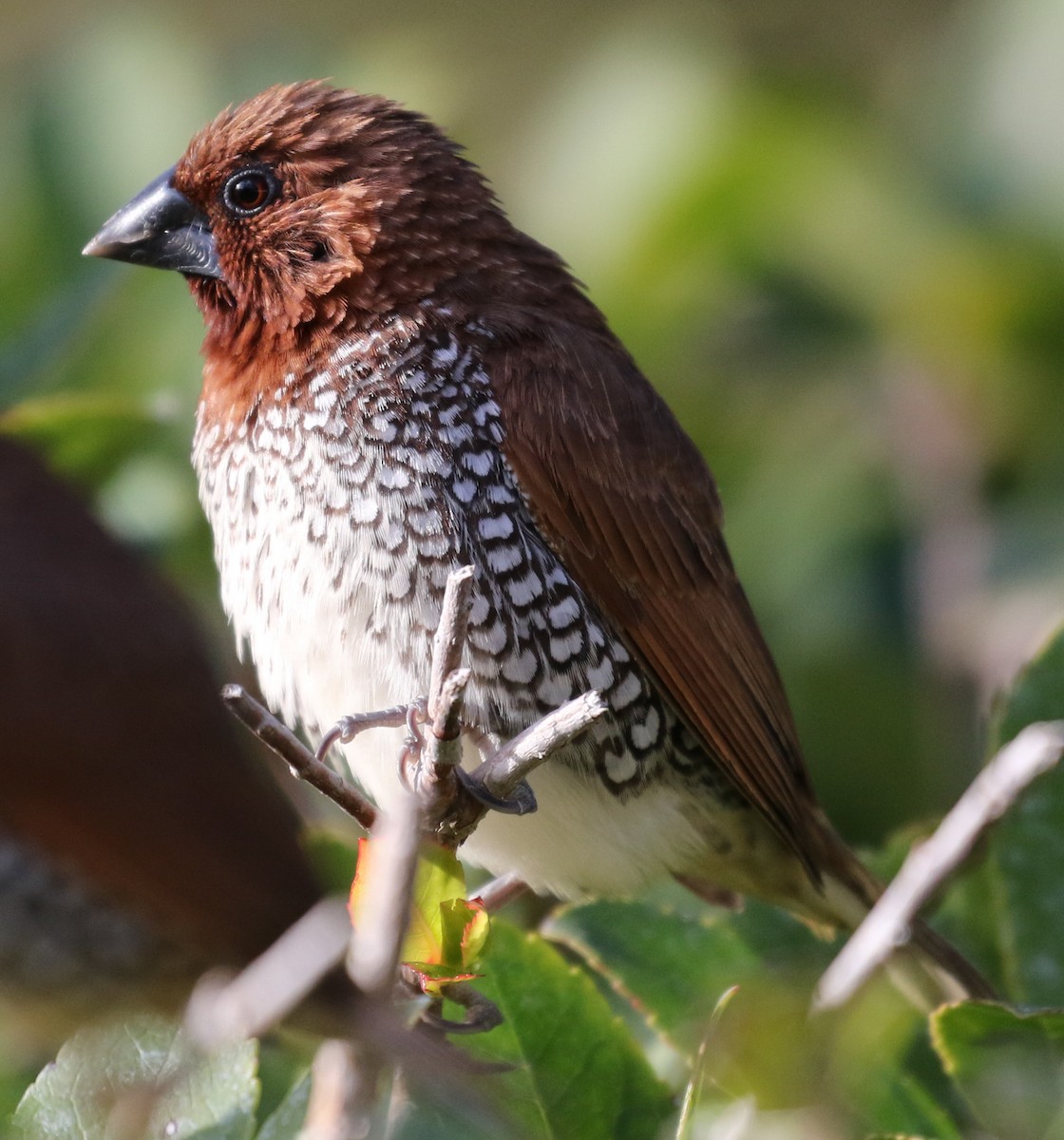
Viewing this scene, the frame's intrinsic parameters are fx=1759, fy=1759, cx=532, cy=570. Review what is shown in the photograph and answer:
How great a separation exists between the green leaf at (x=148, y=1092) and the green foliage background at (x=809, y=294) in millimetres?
1601

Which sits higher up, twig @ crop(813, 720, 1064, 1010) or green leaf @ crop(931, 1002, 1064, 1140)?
twig @ crop(813, 720, 1064, 1010)

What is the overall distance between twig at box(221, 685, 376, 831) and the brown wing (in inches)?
35.2

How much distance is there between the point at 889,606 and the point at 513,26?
6220mm

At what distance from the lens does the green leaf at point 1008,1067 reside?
2.38 m

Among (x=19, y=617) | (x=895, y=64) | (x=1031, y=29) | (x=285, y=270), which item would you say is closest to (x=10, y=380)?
(x=285, y=270)

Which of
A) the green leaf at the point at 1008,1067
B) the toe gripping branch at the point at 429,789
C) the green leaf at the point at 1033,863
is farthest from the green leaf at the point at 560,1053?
the green leaf at the point at 1033,863

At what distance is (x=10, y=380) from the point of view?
3707 mm

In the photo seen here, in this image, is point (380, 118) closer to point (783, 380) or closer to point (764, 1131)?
point (783, 380)

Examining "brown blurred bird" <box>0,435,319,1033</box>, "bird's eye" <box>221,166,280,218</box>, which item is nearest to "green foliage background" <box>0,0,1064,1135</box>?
"bird's eye" <box>221,166,280,218</box>

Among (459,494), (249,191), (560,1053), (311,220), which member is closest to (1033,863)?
(560,1053)

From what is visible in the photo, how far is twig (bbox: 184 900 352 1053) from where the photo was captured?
189 cm

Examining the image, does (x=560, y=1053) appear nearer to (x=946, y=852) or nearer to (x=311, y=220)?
(x=946, y=852)

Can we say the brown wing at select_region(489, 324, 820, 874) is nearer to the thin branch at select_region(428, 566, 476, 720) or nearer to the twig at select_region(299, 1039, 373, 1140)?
the thin branch at select_region(428, 566, 476, 720)

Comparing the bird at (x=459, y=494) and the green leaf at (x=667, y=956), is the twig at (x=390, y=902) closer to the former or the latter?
the green leaf at (x=667, y=956)
